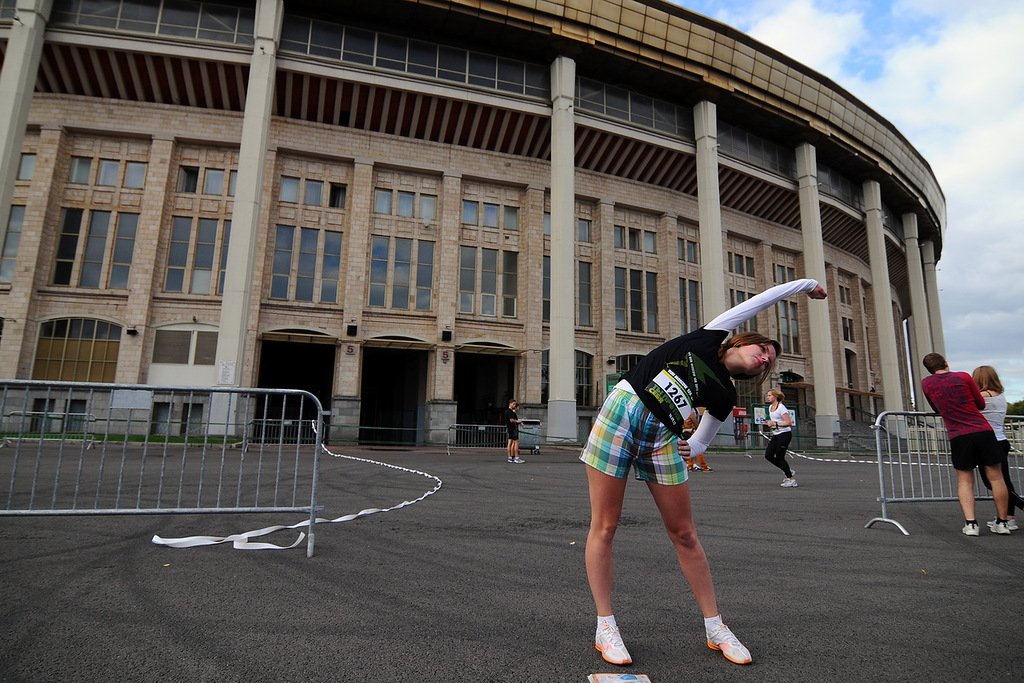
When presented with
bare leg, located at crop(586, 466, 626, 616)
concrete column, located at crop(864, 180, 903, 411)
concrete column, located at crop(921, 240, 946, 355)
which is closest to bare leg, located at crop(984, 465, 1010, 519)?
bare leg, located at crop(586, 466, 626, 616)

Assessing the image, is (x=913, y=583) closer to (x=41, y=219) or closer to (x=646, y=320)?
(x=646, y=320)

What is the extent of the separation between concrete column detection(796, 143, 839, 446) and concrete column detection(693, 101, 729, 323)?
287 inches

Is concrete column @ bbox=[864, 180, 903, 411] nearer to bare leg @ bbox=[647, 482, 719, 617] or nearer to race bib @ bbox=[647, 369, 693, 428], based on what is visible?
bare leg @ bbox=[647, 482, 719, 617]

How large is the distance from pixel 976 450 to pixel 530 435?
18.9 metres

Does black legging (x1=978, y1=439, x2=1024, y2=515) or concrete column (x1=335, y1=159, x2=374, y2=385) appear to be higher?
concrete column (x1=335, y1=159, x2=374, y2=385)

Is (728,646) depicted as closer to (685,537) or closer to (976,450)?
(685,537)

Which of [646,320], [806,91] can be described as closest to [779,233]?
[806,91]

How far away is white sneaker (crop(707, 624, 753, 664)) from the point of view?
104 inches

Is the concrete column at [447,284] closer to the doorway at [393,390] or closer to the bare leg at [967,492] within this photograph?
the doorway at [393,390]

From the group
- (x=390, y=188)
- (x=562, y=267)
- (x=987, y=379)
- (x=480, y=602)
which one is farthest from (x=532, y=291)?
(x=480, y=602)

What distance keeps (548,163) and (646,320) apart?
10.4m

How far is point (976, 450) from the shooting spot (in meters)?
5.79

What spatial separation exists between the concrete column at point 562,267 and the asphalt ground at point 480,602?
1846cm

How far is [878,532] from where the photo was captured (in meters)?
6.09
